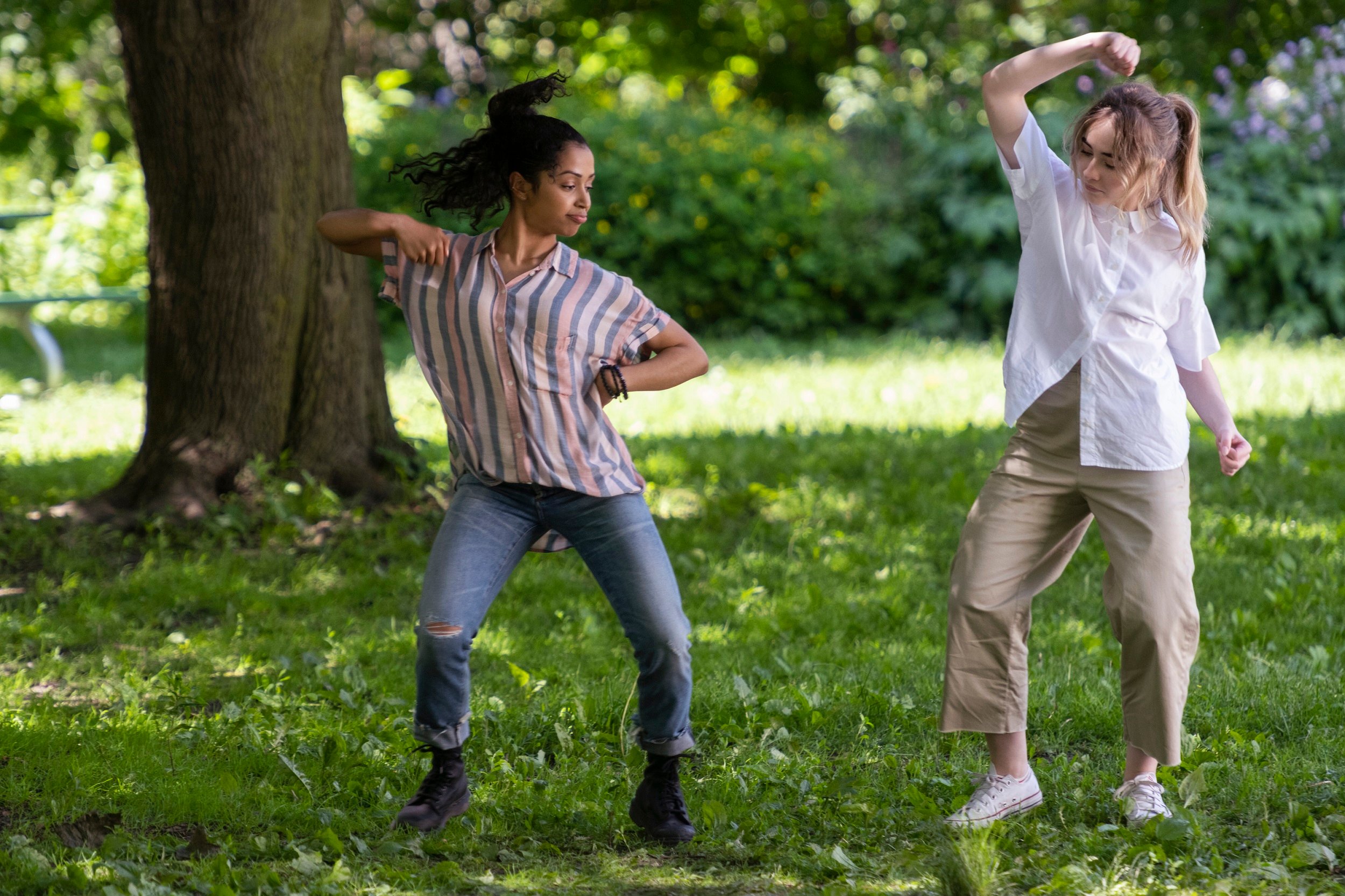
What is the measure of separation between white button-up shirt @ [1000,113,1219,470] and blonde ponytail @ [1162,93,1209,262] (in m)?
0.04

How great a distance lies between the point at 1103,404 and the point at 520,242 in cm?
151

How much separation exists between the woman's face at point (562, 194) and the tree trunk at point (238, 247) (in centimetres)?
305

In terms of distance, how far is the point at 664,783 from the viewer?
11.4 feet

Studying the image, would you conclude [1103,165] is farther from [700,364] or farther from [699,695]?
[699,695]

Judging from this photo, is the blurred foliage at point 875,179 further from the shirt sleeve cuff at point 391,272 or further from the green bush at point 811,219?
the shirt sleeve cuff at point 391,272

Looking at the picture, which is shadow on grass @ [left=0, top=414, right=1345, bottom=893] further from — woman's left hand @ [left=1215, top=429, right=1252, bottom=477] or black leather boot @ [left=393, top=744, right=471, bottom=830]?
woman's left hand @ [left=1215, top=429, right=1252, bottom=477]

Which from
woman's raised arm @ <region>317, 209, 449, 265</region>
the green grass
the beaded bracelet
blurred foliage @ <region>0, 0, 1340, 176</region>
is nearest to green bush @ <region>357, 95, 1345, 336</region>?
blurred foliage @ <region>0, 0, 1340, 176</region>

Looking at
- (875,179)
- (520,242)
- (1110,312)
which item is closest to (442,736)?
(520,242)

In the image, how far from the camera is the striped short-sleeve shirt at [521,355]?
3.30m

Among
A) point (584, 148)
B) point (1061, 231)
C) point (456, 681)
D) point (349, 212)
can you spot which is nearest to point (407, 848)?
point (456, 681)

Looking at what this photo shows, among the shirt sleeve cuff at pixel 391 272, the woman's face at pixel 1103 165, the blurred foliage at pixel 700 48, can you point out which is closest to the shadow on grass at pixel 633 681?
the shirt sleeve cuff at pixel 391 272

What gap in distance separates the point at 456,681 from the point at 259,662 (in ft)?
5.75

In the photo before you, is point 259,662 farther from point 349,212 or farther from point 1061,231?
point 1061,231

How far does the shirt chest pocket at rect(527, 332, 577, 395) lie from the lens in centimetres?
330
